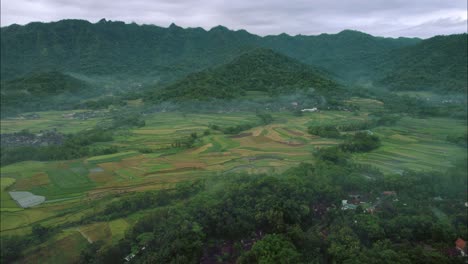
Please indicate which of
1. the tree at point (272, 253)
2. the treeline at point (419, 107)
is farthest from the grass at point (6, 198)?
the treeline at point (419, 107)

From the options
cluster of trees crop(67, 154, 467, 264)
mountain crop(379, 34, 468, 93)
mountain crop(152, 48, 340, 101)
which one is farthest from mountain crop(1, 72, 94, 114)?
mountain crop(379, 34, 468, 93)

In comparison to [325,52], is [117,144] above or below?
below

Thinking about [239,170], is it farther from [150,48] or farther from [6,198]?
[150,48]

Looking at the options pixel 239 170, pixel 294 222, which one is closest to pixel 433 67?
pixel 239 170

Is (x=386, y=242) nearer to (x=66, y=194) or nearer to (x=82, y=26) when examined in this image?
(x=66, y=194)

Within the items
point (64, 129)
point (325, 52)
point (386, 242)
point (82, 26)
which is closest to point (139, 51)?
point (82, 26)

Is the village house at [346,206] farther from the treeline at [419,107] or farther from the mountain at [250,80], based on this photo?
the mountain at [250,80]
